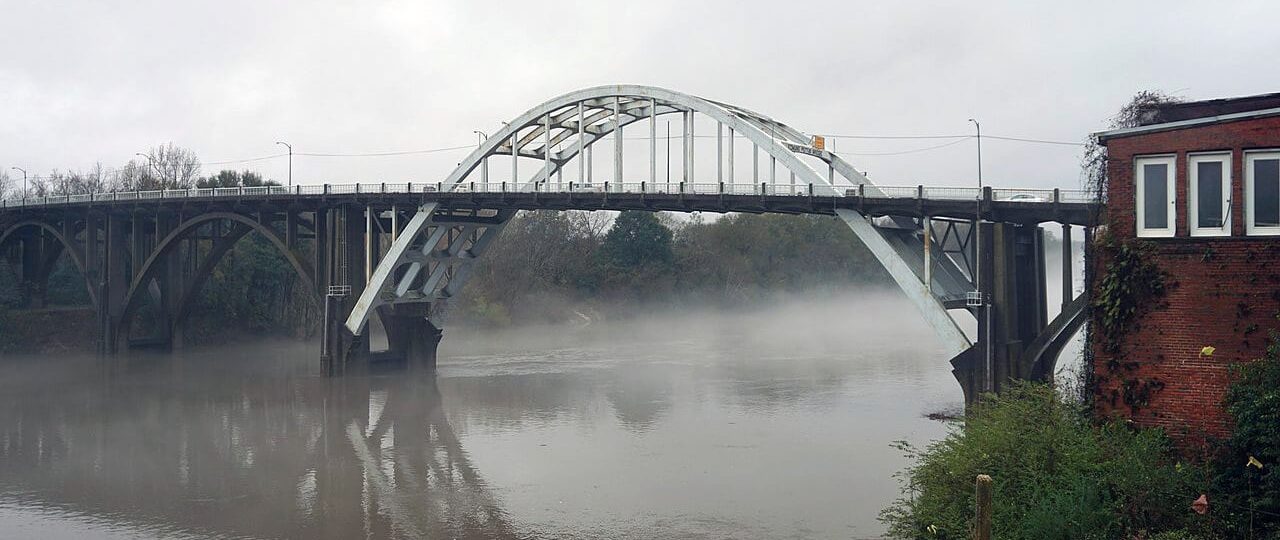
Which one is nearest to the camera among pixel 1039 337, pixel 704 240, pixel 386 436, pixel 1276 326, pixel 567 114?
pixel 1276 326

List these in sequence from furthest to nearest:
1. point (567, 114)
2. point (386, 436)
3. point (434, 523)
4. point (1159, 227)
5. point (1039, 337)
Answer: point (567, 114)
point (386, 436)
point (1039, 337)
point (434, 523)
point (1159, 227)

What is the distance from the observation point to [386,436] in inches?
1206

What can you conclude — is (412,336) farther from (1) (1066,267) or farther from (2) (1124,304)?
(2) (1124,304)

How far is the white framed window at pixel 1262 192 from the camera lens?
47.2 ft

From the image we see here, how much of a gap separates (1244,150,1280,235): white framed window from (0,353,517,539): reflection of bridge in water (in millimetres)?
12827

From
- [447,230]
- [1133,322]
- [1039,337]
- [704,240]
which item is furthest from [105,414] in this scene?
[704,240]

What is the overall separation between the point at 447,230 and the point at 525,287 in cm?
3701

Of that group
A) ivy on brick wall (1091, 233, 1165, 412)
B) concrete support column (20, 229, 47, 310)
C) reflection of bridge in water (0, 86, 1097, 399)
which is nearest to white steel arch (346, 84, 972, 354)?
reflection of bridge in water (0, 86, 1097, 399)

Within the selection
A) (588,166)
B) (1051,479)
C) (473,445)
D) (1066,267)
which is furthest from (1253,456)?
(588,166)

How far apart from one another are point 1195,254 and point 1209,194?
0.87 m

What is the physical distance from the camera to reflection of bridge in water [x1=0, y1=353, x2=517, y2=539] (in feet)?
67.3

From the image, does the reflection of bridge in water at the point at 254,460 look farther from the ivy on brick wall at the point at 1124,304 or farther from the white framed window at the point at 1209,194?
the white framed window at the point at 1209,194

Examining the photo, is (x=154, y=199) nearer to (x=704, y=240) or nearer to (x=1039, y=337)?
(x=1039, y=337)

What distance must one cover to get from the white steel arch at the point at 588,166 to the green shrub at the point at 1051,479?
49.3ft
